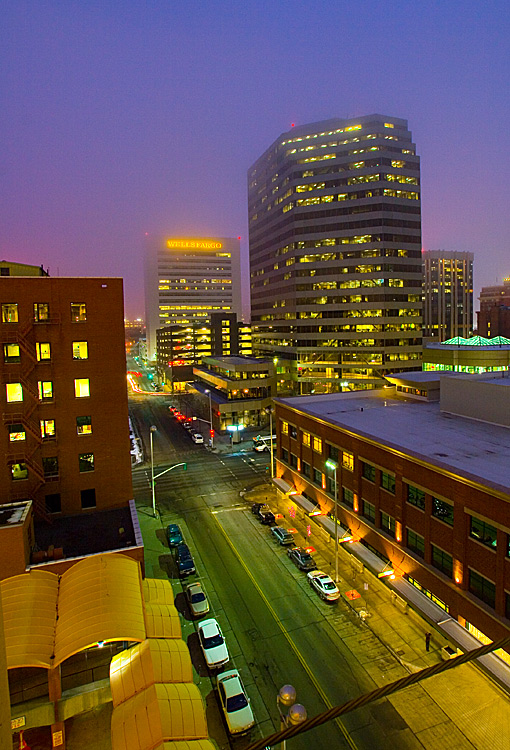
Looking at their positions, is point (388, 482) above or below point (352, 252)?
below

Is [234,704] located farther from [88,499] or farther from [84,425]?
[84,425]

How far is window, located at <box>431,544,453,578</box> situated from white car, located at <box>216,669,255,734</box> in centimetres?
1432

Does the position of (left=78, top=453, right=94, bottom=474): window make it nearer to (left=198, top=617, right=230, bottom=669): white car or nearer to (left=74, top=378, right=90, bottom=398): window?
(left=74, top=378, right=90, bottom=398): window

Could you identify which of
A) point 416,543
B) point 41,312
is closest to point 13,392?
point 41,312

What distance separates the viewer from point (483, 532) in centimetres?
2661

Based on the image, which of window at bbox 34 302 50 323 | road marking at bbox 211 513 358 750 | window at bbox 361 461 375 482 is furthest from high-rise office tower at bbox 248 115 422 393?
window at bbox 34 302 50 323

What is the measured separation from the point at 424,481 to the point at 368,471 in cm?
762

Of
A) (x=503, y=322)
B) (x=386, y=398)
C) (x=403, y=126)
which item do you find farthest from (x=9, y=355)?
(x=503, y=322)

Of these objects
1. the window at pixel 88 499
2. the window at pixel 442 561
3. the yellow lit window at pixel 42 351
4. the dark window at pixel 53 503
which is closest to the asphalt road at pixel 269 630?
the window at pixel 442 561

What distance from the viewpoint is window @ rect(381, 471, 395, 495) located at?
35.0 m

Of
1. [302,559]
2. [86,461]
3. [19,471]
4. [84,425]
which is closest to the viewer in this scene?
[19,471]

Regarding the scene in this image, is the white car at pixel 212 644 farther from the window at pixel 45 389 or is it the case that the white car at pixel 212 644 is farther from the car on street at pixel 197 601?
the window at pixel 45 389

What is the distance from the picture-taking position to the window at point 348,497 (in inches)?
1611

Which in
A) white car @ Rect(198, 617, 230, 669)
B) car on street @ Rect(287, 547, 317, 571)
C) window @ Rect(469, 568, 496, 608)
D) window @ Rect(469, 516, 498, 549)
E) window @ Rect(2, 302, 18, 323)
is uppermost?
window @ Rect(2, 302, 18, 323)
